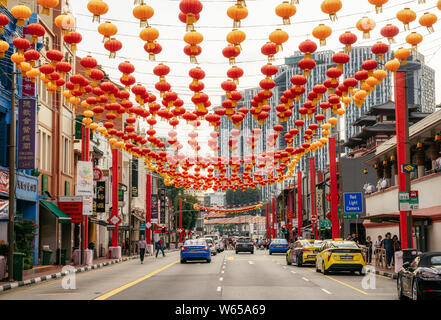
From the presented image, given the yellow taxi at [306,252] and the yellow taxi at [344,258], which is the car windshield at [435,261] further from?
the yellow taxi at [306,252]

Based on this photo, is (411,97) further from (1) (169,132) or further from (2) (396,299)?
(2) (396,299)

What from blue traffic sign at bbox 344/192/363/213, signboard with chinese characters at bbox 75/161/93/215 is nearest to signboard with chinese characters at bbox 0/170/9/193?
signboard with chinese characters at bbox 75/161/93/215

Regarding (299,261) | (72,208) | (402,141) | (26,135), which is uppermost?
(26,135)

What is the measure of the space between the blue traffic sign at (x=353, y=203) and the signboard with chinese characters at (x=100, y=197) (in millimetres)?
19281

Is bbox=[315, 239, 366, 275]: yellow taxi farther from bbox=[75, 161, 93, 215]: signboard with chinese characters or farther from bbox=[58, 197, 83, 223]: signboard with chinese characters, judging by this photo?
bbox=[58, 197, 83, 223]: signboard with chinese characters

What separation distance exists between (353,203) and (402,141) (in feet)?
38.0

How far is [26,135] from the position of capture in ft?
105

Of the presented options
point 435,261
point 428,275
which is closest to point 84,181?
point 435,261

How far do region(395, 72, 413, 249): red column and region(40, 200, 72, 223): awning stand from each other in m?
21.0

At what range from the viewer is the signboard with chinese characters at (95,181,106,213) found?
49062 mm

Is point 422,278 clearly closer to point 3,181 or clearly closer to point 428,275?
point 428,275

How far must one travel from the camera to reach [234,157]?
35688mm

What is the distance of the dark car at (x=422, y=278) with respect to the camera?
14617mm
